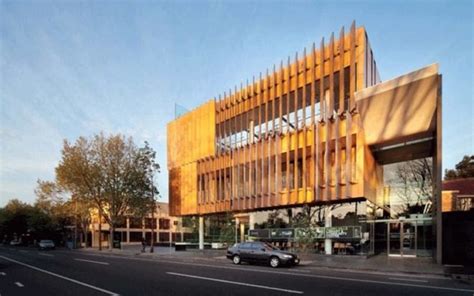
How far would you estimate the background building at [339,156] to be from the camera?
1077 inches

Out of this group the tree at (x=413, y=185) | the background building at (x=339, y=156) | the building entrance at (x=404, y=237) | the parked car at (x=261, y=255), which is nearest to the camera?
the parked car at (x=261, y=255)

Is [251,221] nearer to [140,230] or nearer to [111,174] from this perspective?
[111,174]

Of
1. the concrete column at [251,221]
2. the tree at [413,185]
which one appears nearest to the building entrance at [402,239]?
the tree at [413,185]

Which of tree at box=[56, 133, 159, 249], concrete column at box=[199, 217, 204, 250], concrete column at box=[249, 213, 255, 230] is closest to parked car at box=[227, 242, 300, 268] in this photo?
concrete column at box=[249, 213, 255, 230]

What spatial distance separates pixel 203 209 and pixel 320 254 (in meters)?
16.0

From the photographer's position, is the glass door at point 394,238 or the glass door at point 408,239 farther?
the glass door at point 394,238

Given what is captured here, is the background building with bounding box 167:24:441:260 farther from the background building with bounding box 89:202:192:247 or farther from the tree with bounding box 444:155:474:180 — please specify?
the background building with bounding box 89:202:192:247

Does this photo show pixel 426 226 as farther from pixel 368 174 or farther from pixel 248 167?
pixel 248 167

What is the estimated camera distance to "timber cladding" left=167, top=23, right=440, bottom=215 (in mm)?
28941

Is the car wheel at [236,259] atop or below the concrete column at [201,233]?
atop

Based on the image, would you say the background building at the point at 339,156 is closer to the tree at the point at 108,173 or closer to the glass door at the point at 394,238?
the glass door at the point at 394,238

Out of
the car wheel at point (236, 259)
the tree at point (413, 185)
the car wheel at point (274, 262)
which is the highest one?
the tree at point (413, 185)

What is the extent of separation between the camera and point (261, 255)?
81.0 ft

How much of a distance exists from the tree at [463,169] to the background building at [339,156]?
122ft
